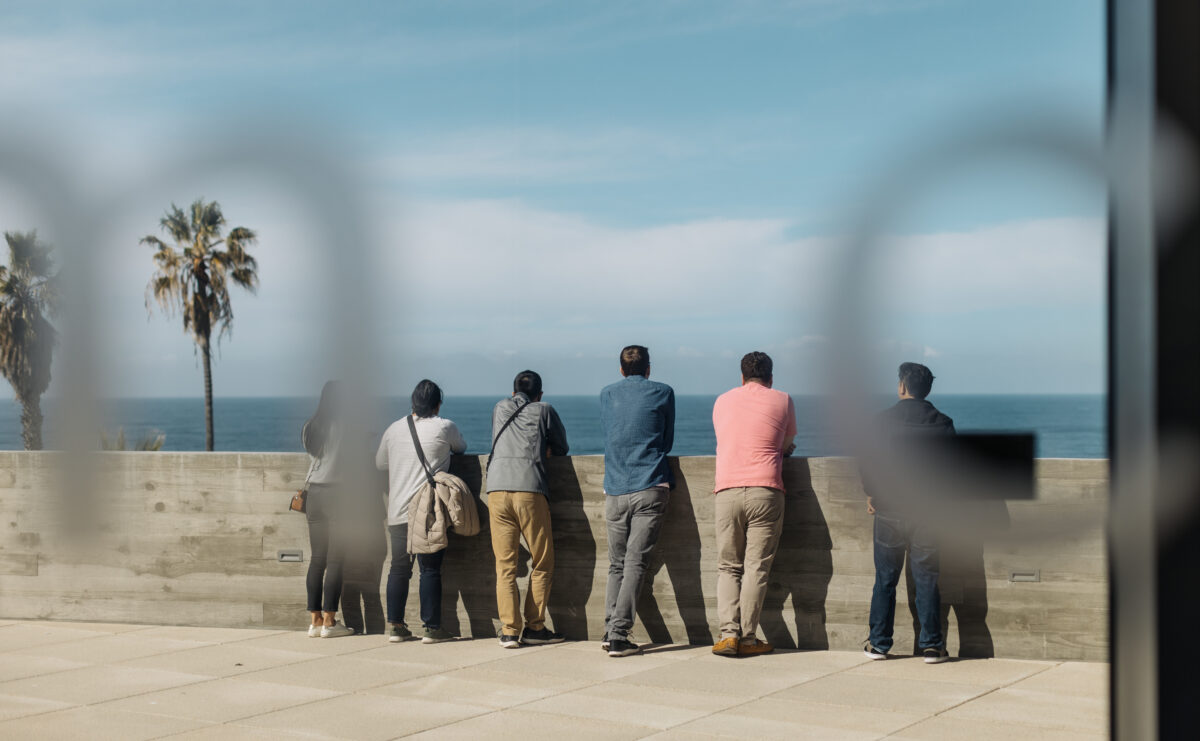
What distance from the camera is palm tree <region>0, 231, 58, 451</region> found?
34062 mm

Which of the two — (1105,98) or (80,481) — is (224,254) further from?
(1105,98)

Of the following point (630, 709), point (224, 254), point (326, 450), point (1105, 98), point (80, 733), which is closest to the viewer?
point (1105, 98)

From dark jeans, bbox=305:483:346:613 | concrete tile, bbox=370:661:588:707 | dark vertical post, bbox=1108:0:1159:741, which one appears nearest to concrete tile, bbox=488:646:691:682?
concrete tile, bbox=370:661:588:707

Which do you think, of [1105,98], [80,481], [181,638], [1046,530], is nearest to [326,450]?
[181,638]

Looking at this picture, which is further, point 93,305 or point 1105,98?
point 93,305

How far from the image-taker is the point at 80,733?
5297 millimetres

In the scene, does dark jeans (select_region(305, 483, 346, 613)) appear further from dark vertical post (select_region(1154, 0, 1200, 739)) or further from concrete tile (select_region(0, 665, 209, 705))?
dark vertical post (select_region(1154, 0, 1200, 739))

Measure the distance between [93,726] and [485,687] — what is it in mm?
1873

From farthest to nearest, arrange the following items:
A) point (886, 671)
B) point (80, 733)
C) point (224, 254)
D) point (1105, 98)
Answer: point (224, 254), point (886, 671), point (80, 733), point (1105, 98)

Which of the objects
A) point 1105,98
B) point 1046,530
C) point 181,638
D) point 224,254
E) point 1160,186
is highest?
point 224,254

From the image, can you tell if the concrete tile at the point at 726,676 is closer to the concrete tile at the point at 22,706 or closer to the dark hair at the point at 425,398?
the dark hair at the point at 425,398

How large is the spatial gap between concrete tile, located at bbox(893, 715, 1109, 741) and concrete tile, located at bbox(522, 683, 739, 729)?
3.10ft

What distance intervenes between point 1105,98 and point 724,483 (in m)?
4.99

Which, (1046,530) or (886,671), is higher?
(1046,530)
